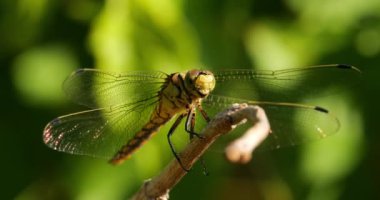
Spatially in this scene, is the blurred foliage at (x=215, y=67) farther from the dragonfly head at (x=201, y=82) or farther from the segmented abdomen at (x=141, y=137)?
the dragonfly head at (x=201, y=82)

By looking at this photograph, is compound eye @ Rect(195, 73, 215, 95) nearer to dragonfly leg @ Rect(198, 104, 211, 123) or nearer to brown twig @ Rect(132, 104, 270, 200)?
dragonfly leg @ Rect(198, 104, 211, 123)

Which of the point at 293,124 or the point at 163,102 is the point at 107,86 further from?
the point at 293,124

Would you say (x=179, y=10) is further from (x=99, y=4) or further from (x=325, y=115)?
(x=325, y=115)

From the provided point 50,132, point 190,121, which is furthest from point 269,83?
point 50,132

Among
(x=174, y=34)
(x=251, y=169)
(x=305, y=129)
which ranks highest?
(x=174, y=34)

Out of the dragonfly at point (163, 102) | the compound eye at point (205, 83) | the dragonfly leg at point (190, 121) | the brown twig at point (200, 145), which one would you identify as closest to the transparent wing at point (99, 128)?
the dragonfly at point (163, 102)

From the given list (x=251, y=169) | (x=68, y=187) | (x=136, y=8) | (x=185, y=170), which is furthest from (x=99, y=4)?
(x=185, y=170)

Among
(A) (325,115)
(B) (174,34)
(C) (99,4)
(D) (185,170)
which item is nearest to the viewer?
(D) (185,170)

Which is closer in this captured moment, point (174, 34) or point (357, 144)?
point (174, 34)
